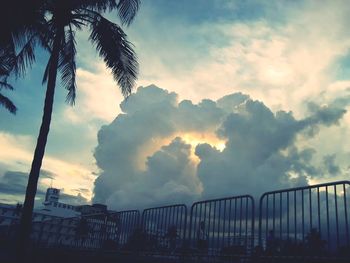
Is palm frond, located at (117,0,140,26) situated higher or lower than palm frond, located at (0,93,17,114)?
lower

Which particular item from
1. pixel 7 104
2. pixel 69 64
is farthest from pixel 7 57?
pixel 7 104

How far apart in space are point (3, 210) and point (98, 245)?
6.31 meters

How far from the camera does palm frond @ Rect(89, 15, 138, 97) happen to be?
12.7 meters

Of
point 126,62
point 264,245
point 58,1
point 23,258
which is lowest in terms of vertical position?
point 23,258

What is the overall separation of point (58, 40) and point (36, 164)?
410 centimetres

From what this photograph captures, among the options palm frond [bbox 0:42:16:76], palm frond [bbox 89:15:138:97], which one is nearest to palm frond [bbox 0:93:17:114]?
palm frond [bbox 0:42:16:76]

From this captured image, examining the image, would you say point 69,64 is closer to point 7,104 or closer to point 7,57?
point 7,57

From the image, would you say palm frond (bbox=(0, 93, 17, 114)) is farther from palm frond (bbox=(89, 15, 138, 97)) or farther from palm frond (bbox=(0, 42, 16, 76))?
palm frond (bbox=(89, 15, 138, 97))

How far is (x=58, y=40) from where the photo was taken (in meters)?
12.3

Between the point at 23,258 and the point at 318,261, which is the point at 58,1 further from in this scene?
the point at 318,261

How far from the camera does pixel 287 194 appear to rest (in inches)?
293

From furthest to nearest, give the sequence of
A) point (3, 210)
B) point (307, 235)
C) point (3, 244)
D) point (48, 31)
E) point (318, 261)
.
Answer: point (3, 244), point (3, 210), point (48, 31), point (307, 235), point (318, 261)

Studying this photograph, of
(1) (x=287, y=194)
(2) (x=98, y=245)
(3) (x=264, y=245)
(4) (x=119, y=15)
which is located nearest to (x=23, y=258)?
(2) (x=98, y=245)

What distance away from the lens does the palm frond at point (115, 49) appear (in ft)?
41.8
